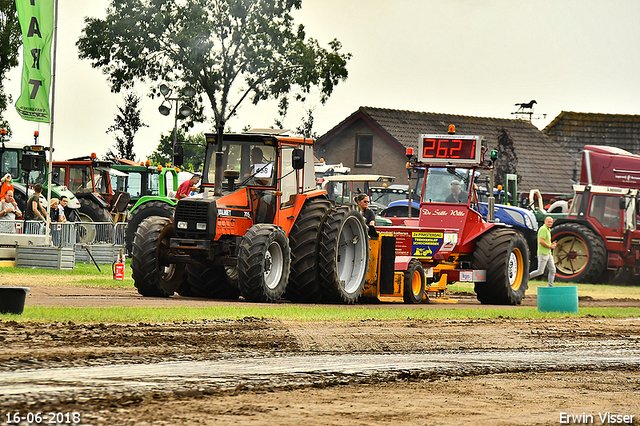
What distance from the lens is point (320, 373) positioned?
8250 mm

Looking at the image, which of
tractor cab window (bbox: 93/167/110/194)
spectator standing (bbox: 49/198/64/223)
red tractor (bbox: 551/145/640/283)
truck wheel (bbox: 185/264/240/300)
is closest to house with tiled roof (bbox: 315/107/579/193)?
tractor cab window (bbox: 93/167/110/194)

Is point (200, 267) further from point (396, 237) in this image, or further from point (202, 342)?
point (202, 342)

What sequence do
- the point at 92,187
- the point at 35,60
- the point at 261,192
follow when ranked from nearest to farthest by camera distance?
the point at 261,192
the point at 35,60
the point at 92,187

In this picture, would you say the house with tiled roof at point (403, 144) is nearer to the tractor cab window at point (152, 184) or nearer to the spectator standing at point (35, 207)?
the tractor cab window at point (152, 184)

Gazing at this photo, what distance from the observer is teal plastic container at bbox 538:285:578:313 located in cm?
1572

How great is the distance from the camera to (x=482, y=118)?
184ft

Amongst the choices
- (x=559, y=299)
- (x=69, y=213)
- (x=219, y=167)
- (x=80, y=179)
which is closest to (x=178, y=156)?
(x=219, y=167)

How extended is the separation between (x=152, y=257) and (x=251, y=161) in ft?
6.85

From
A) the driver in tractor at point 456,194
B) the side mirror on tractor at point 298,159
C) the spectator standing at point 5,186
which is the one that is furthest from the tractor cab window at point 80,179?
the side mirror on tractor at point 298,159

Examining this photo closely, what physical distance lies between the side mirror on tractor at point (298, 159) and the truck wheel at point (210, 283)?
2.10 m

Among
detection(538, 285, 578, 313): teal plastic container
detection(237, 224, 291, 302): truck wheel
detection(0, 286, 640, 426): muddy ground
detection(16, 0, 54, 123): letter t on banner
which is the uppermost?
detection(16, 0, 54, 123): letter t on banner

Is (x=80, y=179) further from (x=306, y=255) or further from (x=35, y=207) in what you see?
(x=306, y=255)

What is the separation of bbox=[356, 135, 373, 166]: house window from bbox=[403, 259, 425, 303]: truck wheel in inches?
1369

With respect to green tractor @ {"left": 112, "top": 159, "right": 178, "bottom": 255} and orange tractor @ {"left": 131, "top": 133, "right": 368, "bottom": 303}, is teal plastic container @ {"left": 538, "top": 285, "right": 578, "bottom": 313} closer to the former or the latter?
orange tractor @ {"left": 131, "top": 133, "right": 368, "bottom": 303}
